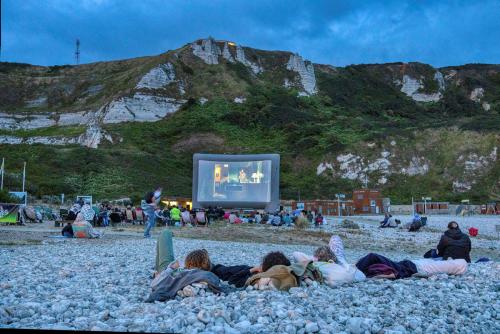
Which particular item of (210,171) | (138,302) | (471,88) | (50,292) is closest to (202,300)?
(138,302)

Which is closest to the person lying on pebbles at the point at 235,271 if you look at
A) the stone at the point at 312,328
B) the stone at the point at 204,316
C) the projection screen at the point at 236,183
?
the stone at the point at 204,316

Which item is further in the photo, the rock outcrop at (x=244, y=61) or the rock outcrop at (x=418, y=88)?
the rock outcrop at (x=418, y=88)

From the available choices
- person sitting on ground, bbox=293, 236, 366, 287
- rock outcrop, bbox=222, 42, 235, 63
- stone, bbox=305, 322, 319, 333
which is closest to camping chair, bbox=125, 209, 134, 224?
→ person sitting on ground, bbox=293, 236, 366, 287

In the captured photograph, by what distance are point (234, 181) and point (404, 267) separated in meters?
27.5

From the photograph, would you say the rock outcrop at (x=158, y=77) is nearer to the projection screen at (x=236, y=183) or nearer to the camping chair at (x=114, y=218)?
the projection screen at (x=236, y=183)

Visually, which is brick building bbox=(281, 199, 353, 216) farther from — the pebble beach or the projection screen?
the pebble beach

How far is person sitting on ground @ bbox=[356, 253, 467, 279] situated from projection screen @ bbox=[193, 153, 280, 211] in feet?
87.2

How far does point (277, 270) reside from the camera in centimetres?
684

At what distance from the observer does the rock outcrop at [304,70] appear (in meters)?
96.2

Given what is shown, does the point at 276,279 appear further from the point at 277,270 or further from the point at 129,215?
the point at 129,215

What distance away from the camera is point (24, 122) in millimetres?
75438

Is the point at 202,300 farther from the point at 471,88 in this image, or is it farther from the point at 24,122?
the point at 471,88

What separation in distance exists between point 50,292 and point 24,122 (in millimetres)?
74983

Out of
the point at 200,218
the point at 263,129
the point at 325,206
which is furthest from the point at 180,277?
the point at 263,129
